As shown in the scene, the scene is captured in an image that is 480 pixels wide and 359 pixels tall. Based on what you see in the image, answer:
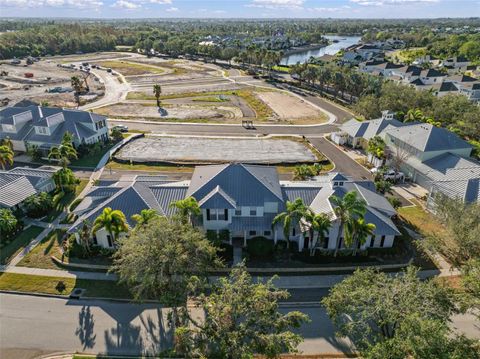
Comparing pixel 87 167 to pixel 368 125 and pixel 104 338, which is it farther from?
pixel 368 125

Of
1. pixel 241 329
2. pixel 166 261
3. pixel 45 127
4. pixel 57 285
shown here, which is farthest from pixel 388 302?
pixel 45 127

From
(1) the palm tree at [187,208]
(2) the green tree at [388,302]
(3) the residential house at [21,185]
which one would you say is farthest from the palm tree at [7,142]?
(2) the green tree at [388,302]

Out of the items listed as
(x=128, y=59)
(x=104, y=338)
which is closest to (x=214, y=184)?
(x=104, y=338)

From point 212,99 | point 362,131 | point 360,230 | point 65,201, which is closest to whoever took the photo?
point 360,230

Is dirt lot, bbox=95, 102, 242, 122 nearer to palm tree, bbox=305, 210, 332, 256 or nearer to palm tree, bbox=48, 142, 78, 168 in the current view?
palm tree, bbox=48, 142, 78, 168

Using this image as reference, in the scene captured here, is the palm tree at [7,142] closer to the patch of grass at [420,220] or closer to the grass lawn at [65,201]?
the grass lawn at [65,201]

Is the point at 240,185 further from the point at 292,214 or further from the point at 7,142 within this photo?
the point at 7,142
